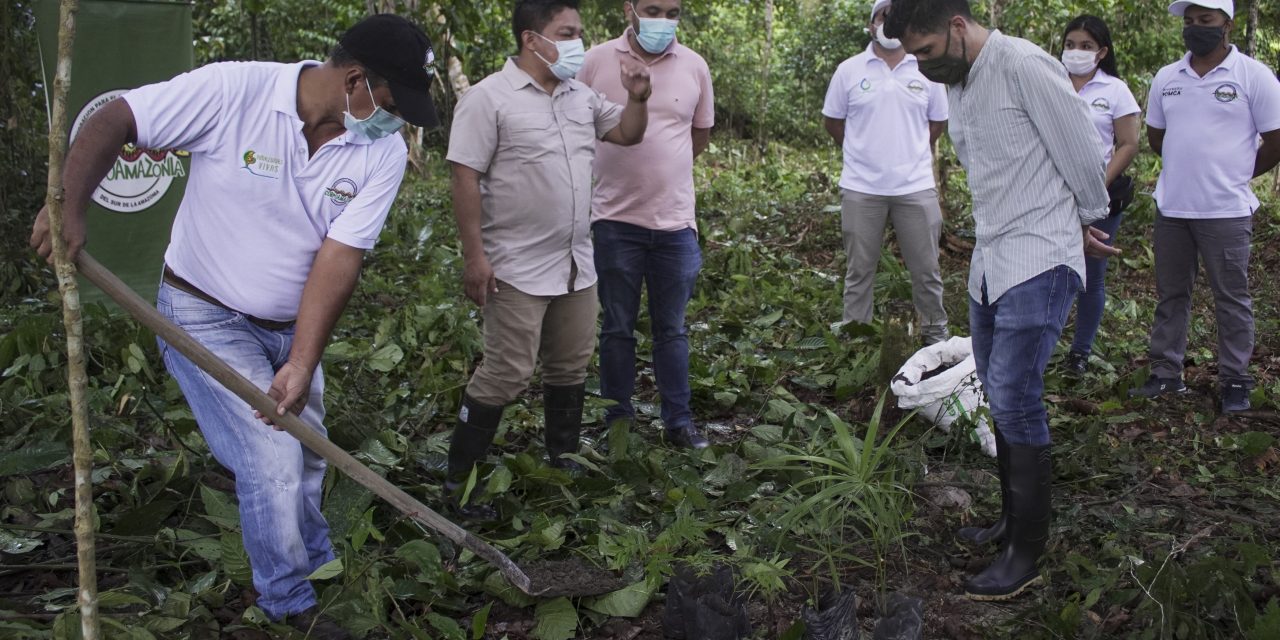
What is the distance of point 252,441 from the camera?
2.75 metres

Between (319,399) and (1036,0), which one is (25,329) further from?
(1036,0)

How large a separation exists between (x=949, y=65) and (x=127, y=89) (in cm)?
461

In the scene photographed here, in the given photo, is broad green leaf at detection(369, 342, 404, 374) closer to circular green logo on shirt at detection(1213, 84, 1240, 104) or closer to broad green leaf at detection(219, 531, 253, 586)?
broad green leaf at detection(219, 531, 253, 586)

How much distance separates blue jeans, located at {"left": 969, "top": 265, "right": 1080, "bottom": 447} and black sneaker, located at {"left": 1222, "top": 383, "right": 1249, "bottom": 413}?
220 cm

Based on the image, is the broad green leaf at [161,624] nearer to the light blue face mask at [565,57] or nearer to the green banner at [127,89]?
the light blue face mask at [565,57]

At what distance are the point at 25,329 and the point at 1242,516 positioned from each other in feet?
16.5

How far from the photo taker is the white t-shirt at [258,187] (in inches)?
105

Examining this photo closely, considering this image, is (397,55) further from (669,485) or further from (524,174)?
(669,485)

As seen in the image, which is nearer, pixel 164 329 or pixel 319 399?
pixel 164 329

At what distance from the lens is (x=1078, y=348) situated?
17.9 ft

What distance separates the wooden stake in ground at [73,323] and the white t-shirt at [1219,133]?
4.55m

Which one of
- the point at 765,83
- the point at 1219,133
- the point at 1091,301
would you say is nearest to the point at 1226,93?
the point at 1219,133

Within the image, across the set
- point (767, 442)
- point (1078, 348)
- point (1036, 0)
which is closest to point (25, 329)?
point (767, 442)

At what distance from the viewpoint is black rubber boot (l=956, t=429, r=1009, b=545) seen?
3.33 m
